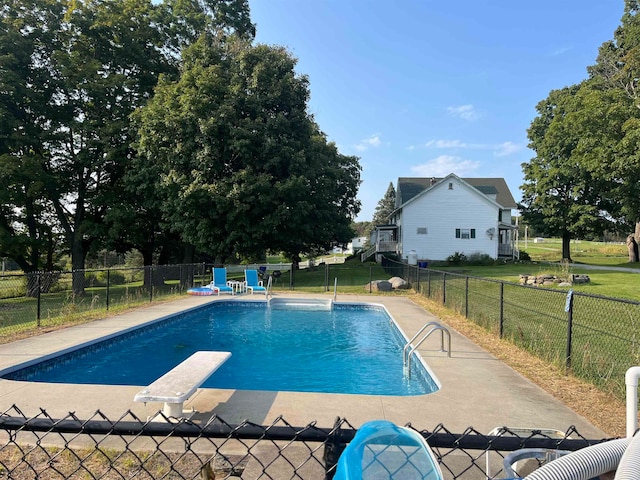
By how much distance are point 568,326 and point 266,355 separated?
19.1 ft

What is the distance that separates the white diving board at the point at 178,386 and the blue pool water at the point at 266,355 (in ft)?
6.56

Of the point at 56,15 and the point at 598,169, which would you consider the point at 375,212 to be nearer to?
the point at 598,169

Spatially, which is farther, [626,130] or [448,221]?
[448,221]

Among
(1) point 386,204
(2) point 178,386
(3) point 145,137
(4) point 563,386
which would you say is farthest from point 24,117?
(1) point 386,204

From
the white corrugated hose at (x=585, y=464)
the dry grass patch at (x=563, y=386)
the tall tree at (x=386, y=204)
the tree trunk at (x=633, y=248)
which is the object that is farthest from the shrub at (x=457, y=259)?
the tall tree at (x=386, y=204)

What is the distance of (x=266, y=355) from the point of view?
8.75 meters

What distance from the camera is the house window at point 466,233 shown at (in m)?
31.1

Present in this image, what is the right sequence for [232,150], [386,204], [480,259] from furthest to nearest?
[386,204] → [480,259] → [232,150]

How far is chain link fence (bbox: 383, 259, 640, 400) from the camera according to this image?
5.80 m

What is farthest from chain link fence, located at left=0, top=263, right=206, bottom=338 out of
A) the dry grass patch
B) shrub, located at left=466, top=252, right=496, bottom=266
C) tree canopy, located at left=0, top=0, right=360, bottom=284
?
shrub, located at left=466, top=252, right=496, bottom=266

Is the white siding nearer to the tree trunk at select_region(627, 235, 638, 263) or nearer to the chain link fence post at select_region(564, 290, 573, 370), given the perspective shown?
the tree trunk at select_region(627, 235, 638, 263)

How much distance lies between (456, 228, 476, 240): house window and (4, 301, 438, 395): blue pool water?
20479 mm

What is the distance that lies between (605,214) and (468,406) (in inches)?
1421

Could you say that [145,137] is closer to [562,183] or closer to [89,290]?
[89,290]
